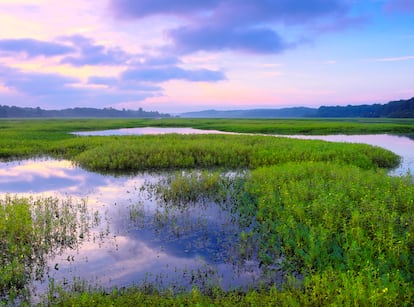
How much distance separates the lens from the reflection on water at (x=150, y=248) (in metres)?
8.10

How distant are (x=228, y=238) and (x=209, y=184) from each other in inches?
256

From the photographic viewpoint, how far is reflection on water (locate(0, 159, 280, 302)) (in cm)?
810

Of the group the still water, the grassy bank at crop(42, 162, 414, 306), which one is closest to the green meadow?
the grassy bank at crop(42, 162, 414, 306)

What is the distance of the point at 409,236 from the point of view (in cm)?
868

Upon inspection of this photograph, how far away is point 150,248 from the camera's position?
387 inches

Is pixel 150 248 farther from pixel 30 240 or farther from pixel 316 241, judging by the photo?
pixel 316 241

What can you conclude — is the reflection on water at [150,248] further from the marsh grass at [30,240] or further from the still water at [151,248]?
the marsh grass at [30,240]

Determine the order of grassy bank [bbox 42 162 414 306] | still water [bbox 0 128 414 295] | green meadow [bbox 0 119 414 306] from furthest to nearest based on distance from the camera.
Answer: still water [bbox 0 128 414 295] → green meadow [bbox 0 119 414 306] → grassy bank [bbox 42 162 414 306]

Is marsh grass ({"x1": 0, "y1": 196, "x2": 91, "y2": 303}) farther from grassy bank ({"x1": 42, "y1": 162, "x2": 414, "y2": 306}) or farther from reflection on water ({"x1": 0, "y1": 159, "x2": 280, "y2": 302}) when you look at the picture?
grassy bank ({"x1": 42, "y1": 162, "x2": 414, "y2": 306})

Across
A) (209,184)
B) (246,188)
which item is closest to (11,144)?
(209,184)

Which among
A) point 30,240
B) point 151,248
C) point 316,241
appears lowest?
point 151,248

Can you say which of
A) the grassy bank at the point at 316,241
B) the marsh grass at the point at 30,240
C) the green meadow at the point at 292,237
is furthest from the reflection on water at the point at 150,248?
the grassy bank at the point at 316,241

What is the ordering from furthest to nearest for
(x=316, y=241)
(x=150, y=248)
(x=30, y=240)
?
(x=30, y=240)
(x=150, y=248)
(x=316, y=241)

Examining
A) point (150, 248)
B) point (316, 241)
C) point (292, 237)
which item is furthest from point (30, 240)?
point (316, 241)
